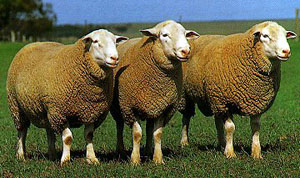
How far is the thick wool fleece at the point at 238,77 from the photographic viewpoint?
742 centimetres

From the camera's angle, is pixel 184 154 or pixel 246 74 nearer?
pixel 246 74

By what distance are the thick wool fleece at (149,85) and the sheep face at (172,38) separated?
0.39 ft

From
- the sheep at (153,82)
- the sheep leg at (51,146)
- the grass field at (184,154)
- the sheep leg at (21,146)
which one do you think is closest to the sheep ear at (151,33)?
the sheep at (153,82)

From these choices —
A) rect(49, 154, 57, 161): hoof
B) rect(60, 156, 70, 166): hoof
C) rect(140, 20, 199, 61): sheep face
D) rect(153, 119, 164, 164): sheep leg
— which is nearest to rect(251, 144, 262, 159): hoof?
rect(153, 119, 164, 164): sheep leg

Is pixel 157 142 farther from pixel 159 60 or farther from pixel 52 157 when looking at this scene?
pixel 52 157

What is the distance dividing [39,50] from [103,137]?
2.58 m

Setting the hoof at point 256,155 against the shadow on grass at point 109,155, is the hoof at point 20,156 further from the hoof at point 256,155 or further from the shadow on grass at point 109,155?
the hoof at point 256,155

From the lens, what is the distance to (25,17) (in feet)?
238

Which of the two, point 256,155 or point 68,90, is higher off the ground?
point 68,90

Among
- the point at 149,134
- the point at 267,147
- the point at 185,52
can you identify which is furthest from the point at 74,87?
the point at 267,147

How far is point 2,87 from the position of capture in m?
22.3

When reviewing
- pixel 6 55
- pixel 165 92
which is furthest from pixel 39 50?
pixel 6 55

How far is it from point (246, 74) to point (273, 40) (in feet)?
2.08

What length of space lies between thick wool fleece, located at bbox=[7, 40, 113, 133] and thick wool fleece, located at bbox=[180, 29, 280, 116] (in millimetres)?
1601
